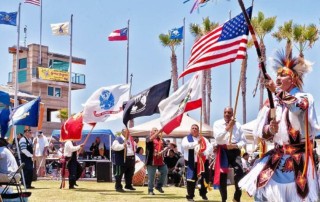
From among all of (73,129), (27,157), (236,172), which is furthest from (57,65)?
(236,172)

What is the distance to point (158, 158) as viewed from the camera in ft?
55.0

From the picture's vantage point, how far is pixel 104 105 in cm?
1698

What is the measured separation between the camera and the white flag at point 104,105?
55.4ft

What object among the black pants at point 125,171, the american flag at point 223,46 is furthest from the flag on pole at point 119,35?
the american flag at point 223,46

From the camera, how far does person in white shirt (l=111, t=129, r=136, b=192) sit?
17.1 metres

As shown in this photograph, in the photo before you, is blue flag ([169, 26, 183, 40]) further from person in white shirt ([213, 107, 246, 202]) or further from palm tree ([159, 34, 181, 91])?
person in white shirt ([213, 107, 246, 202])

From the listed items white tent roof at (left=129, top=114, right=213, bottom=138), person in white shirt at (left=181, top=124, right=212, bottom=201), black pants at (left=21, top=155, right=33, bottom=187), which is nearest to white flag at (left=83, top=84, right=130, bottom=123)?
black pants at (left=21, top=155, right=33, bottom=187)

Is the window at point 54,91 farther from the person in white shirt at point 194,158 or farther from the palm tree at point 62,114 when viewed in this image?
the person in white shirt at point 194,158

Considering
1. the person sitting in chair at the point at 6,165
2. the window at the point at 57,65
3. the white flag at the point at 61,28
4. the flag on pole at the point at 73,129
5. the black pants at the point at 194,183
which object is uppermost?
the window at the point at 57,65

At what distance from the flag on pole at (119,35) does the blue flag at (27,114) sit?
83.0 ft

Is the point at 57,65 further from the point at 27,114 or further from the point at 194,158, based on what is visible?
the point at 194,158

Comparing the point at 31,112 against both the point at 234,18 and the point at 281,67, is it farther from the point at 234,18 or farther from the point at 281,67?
the point at 281,67

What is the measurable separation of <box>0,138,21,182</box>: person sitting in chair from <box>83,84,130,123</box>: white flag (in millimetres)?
7922

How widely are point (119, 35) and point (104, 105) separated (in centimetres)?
2222
